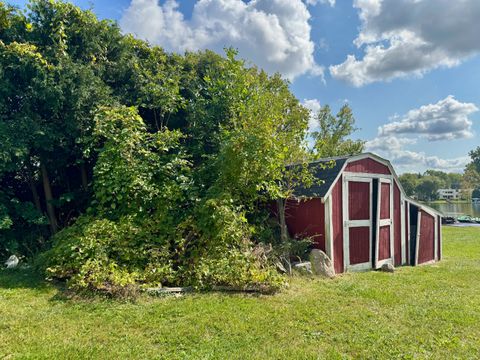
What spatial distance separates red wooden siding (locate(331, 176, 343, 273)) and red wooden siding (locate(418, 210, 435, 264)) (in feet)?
14.3

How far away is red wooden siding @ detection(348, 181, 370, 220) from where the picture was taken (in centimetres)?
718

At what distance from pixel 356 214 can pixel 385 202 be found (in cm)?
140

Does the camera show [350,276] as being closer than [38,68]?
No

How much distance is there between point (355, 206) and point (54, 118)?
7.40 m

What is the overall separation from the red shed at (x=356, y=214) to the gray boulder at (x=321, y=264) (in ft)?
0.89

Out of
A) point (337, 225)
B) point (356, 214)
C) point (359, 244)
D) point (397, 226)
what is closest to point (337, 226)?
point (337, 225)

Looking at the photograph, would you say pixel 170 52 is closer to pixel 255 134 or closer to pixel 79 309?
pixel 255 134

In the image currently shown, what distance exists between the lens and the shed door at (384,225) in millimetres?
7699

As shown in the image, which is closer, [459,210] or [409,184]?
[459,210]

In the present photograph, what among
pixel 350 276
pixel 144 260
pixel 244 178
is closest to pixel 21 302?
pixel 144 260

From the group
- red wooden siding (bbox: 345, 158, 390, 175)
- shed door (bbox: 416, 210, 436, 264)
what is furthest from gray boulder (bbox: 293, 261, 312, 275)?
shed door (bbox: 416, 210, 436, 264)

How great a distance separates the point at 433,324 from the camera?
3.73m

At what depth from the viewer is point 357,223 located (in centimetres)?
728

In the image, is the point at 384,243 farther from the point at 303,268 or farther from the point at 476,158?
the point at 476,158
